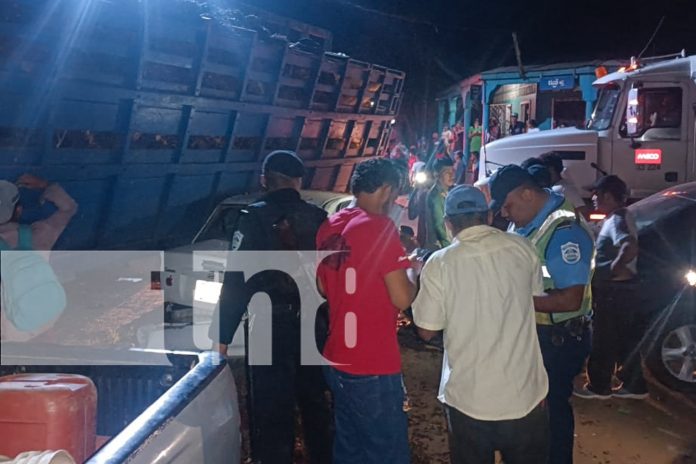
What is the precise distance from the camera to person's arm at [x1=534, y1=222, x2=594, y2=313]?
9.21 feet

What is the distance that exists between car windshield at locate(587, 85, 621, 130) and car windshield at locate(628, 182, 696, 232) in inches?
106

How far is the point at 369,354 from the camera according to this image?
8.96 ft

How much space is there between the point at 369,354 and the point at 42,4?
460cm

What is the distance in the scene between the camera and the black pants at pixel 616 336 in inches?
184

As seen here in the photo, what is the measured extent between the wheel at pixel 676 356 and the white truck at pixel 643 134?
3134 millimetres

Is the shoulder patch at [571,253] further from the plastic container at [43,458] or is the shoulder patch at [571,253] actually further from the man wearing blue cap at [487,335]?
the plastic container at [43,458]

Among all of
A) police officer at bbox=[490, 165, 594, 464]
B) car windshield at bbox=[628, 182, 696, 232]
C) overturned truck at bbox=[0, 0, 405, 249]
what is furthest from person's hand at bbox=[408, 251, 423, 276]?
overturned truck at bbox=[0, 0, 405, 249]

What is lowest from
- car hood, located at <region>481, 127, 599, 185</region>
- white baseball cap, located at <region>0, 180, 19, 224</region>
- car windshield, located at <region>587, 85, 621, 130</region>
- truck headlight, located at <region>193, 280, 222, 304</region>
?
truck headlight, located at <region>193, 280, 222, 304</region>

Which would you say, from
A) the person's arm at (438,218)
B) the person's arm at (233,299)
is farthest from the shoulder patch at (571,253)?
the person's arm at (438,218)

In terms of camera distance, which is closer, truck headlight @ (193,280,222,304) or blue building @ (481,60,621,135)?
truck headlight @ (193,280,222,304)

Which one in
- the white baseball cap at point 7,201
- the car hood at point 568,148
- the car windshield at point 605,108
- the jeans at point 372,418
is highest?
the car windshield at point 605,108

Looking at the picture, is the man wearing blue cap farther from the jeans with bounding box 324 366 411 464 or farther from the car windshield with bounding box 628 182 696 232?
the car windshield with bounding box 628 182 696 232

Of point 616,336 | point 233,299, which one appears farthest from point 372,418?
point 616,336

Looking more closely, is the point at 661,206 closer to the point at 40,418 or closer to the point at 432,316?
the point at 432,316
